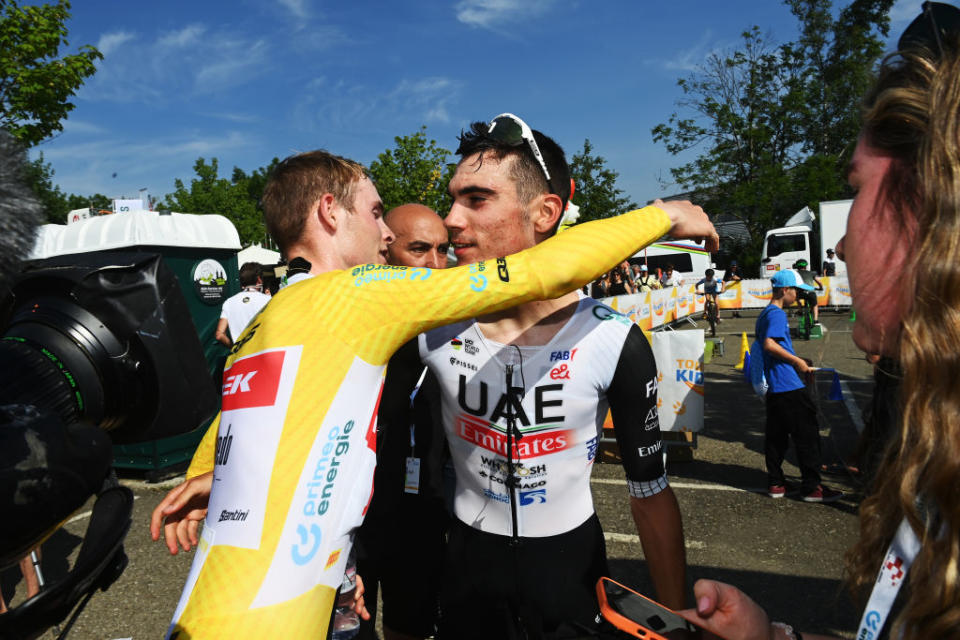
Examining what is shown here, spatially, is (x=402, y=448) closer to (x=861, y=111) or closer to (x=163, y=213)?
(x=861, y=111)

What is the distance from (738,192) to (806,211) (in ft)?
13.3

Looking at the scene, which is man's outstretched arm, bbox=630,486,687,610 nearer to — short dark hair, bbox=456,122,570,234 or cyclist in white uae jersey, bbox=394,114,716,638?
cyclist in white uae jersey, bbox=394,114,716,638

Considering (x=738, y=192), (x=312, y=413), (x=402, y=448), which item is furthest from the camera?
(x=738, y=192)

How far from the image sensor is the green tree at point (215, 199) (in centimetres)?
4175

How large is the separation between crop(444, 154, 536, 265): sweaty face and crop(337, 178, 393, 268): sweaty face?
31 cm

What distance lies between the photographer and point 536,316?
2227 mm

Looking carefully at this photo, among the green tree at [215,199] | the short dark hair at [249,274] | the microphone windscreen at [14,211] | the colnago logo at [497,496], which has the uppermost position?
the green tree at [215,199]

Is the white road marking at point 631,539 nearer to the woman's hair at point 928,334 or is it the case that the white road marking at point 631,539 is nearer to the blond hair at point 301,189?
the blond hair at point 301,189

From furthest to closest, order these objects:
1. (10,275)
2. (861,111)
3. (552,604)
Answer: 1. (552,604)
2. (861,111)
3. (10,275)

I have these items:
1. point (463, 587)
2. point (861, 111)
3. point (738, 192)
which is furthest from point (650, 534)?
point (738, 192)

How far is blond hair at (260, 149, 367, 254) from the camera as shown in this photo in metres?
2.16

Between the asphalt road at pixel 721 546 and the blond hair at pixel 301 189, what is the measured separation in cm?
207

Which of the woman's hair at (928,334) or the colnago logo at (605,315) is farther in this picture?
the colnago logo at (605,315)

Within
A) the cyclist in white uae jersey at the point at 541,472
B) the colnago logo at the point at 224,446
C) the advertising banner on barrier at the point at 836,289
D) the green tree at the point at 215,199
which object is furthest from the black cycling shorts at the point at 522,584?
the green tree at the point at 215,199
